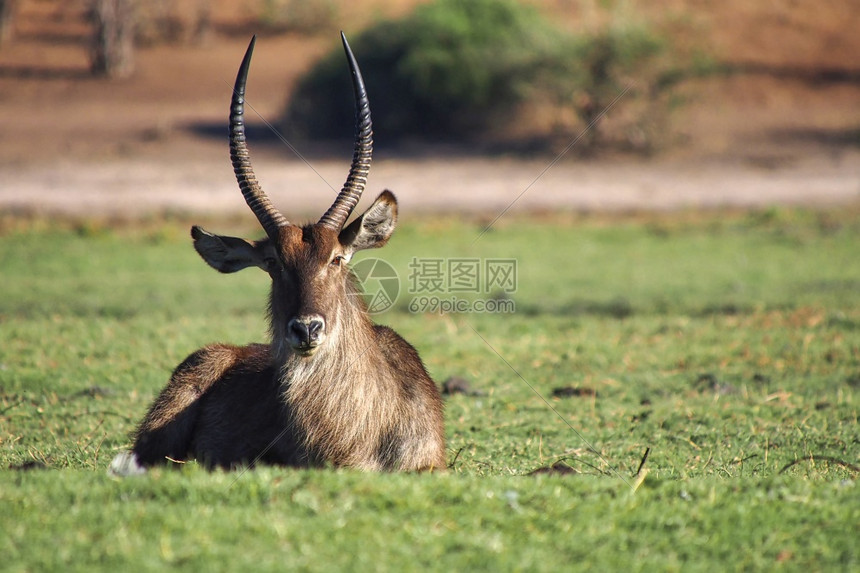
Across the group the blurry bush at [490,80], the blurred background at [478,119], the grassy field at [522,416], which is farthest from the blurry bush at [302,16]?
the grassy field at [522,416]

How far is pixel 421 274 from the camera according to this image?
51.0 ft

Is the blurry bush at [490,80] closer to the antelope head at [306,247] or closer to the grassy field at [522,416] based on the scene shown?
the grassy field at [522,416]

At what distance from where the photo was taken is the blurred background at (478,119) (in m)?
21.8

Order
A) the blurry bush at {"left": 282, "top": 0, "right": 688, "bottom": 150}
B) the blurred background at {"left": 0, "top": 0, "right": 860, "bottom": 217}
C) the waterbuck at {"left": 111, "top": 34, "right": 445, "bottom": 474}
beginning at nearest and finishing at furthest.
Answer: the waterbuck at {"left": 111, "top": 34, "right": 445, "bottom": 474} → the blurred background at {"left": 0, "top": 0, "right": 860, "bottom": 217} → the blurry bush at {"left": 282, "top": 0, "right": 688, "bottom": 150}

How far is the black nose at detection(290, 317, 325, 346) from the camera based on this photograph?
231 inches

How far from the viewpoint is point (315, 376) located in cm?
634

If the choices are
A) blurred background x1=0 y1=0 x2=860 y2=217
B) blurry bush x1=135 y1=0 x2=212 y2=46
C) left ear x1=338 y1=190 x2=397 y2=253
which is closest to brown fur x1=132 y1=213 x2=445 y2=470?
left ear x1=338 y1=190 x2=397 y2=253

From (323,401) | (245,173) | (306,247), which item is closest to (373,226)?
(306,247)

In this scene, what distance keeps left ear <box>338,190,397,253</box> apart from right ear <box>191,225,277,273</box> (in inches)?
18.6

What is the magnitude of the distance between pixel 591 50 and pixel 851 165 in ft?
20.6

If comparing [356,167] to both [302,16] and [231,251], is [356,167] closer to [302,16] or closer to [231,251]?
[231,251]

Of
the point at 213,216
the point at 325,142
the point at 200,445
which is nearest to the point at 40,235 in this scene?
the point at 213,216

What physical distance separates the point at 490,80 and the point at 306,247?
67.1 feet

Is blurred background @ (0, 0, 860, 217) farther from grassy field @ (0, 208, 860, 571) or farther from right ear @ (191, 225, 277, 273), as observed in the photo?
right ear @ (191, 225, 277, 273)
